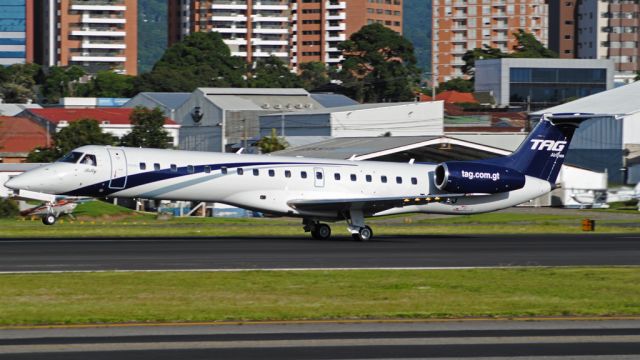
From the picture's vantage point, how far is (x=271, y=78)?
636ft

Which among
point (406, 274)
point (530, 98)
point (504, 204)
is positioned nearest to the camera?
point (406, 274)

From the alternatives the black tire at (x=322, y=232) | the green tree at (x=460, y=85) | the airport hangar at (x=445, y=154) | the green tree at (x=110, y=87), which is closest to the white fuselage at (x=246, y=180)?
the black tire at (x=322, y=232)

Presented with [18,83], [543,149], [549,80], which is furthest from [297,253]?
[18,83]

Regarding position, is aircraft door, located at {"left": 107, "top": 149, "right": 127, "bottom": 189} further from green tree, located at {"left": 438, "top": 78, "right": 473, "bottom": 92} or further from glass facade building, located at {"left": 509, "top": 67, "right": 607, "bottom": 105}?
green tree, located at {"left": 438, "top": 78, "right": 473, "bottom": 92}

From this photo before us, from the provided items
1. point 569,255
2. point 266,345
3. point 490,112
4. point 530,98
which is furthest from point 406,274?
point 530,98

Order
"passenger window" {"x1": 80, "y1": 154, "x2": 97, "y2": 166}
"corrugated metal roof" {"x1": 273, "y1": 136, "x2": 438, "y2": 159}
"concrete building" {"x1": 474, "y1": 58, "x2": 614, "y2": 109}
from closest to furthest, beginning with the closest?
"passenger window" {"x1": 80, "y1": 154, "x2": 97, "y2": 166} → "corrugated metal roof" {"x1": 273, "y1": 136, "x2": 438, "y2": 159} → "concrete building" {"x1": 474, "y1": 58, "x2": 614, "y2": 109}

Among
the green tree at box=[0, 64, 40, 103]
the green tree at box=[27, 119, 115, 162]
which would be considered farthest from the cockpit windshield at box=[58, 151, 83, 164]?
the green tree at box=[0, 64, 40, 103]

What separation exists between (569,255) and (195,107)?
9033cm

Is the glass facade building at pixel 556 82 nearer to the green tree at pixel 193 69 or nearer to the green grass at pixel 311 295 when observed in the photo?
the green tree at pixel 193 69

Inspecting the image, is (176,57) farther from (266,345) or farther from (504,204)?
(266,345)

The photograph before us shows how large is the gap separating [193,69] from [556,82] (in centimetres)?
6443

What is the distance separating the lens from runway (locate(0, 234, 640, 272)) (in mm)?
29453

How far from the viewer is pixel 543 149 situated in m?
43.2

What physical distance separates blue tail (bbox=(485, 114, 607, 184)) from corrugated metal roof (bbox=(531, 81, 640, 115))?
144 ft
